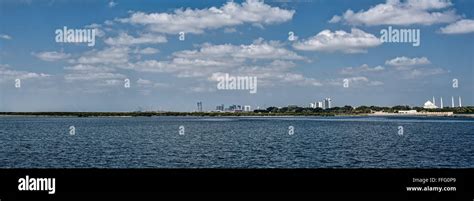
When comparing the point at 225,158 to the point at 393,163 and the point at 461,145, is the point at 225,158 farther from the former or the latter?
the point at 461,145
